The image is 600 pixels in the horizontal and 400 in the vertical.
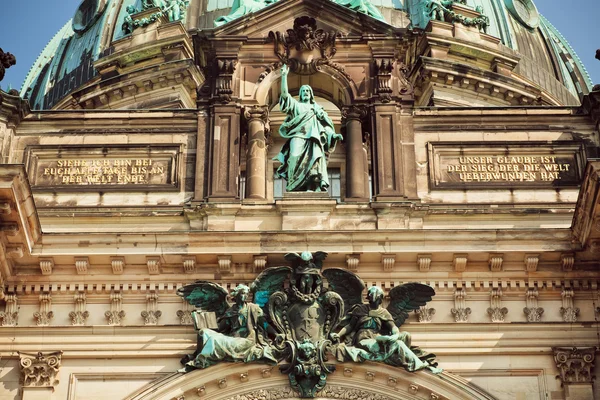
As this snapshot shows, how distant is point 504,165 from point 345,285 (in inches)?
153

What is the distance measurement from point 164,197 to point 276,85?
2993 mm

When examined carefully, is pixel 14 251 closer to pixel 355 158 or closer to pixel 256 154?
pixel 256 154

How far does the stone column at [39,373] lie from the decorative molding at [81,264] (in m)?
1.33

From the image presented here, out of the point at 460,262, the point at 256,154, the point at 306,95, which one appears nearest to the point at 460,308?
the point at 460,262

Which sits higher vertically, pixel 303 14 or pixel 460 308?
pixel 303 14

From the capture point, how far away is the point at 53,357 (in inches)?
914

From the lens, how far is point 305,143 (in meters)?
25.1

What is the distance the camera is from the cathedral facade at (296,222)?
2316 centimetres

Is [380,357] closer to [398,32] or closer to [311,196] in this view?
[311,196]

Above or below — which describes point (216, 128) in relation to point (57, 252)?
above

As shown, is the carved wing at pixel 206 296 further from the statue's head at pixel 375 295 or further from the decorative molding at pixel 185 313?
Result: the statue's head at pixel 375 295

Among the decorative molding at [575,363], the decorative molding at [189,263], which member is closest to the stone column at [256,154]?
the decorative molding at [189,263]

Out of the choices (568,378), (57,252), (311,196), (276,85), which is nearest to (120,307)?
(57,252)

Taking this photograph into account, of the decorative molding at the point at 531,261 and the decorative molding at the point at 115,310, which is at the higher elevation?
the decorative molding at the point at 531,261
